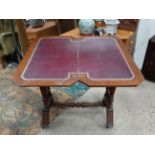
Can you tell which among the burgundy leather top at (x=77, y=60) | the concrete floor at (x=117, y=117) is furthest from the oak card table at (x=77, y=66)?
the concrete floor at (x=117, y=117)

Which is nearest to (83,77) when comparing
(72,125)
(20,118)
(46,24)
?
(72,125)

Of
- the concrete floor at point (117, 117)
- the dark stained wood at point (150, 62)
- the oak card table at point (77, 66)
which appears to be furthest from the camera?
the dark stained wood at point (150, 62)

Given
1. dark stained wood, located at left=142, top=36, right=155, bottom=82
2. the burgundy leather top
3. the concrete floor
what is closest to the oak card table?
the burgundy leather top

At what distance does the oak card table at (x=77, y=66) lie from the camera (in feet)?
4.17

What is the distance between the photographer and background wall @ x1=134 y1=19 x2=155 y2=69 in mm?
2329

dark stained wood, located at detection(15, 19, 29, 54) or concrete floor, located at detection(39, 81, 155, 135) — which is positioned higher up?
dark stained wood, located at detection(15, 19, 29, 54)

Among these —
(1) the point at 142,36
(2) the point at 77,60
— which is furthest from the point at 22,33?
(1) the point at 142,36

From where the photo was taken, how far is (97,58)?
1544mm

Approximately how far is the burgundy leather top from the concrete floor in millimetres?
730

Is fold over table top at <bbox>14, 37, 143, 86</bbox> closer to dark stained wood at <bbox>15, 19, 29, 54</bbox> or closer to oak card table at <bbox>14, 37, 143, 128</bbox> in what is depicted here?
oak card table at <bbox>14, 37, 143, 128</bbox>

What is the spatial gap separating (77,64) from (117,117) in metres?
0.85

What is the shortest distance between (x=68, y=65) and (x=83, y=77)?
0.20m

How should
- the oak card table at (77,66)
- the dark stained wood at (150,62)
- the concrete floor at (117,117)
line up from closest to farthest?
the oak card table at (77,66), the concrete floor at (117,117), the dark stained wood at (150,62)

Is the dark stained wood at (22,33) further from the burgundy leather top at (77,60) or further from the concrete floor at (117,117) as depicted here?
the concrete floor at (117,117)
